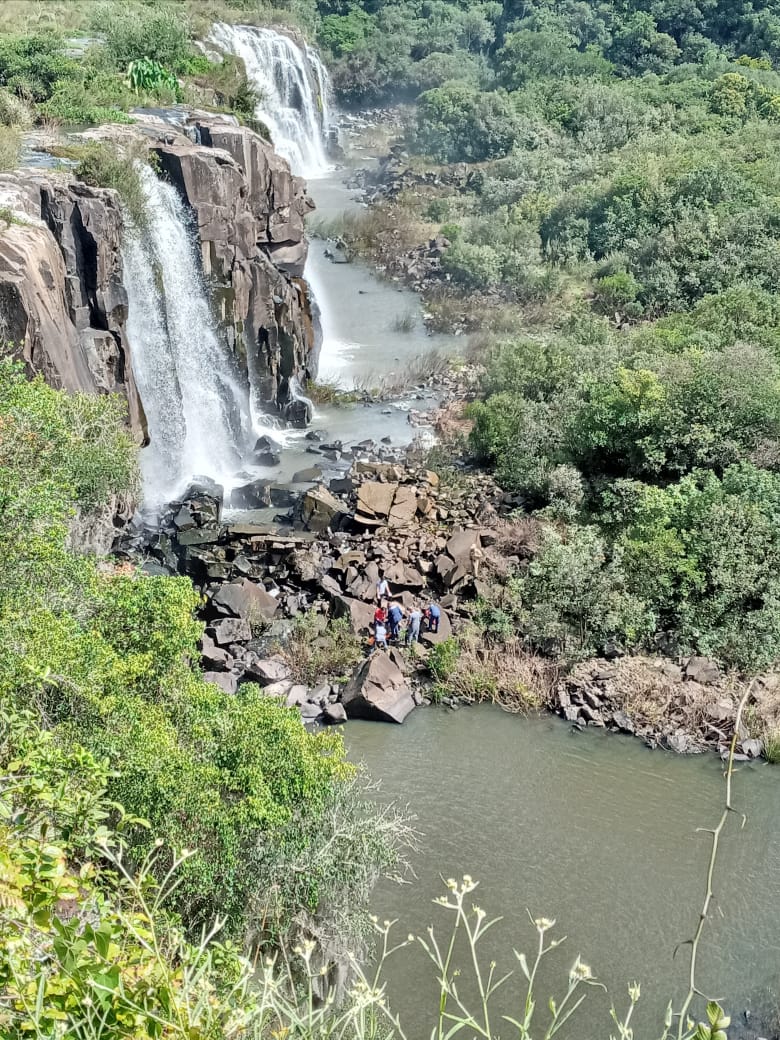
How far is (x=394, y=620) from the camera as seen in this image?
1692cm

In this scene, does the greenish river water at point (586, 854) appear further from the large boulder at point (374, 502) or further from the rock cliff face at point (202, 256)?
the rock cliff face at point (202, 256)

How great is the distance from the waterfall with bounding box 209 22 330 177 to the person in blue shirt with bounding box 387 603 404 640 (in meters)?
32.0

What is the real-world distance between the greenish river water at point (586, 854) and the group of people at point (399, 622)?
5.47ft

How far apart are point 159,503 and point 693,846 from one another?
44.5 feet

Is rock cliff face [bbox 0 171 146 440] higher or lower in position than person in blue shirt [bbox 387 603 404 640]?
higher

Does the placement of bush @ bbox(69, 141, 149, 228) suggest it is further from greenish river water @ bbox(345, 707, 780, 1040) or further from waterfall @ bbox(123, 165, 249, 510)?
greenish river water @ bbox(345, 707, 780, 1040)

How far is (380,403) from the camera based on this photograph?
27.6 meters

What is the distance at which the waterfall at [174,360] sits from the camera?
2100 centimetres

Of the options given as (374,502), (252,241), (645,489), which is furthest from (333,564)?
(252,241)

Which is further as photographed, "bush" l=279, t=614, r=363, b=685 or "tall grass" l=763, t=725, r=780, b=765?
"bush" l=279, t=614, r=363, b=685

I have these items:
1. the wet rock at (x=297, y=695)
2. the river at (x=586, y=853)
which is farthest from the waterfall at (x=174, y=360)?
the river at (x=586, y=853)

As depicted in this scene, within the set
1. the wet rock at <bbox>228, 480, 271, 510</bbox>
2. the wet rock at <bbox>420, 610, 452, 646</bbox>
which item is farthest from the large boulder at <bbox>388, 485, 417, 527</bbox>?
the wet rock at <bbox>228, 480, 271, 510</bbox>

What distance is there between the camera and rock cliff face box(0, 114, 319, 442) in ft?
53.5

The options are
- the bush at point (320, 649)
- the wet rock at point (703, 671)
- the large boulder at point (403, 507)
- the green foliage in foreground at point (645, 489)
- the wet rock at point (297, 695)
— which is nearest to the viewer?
the wet rock at point (297, 695)
